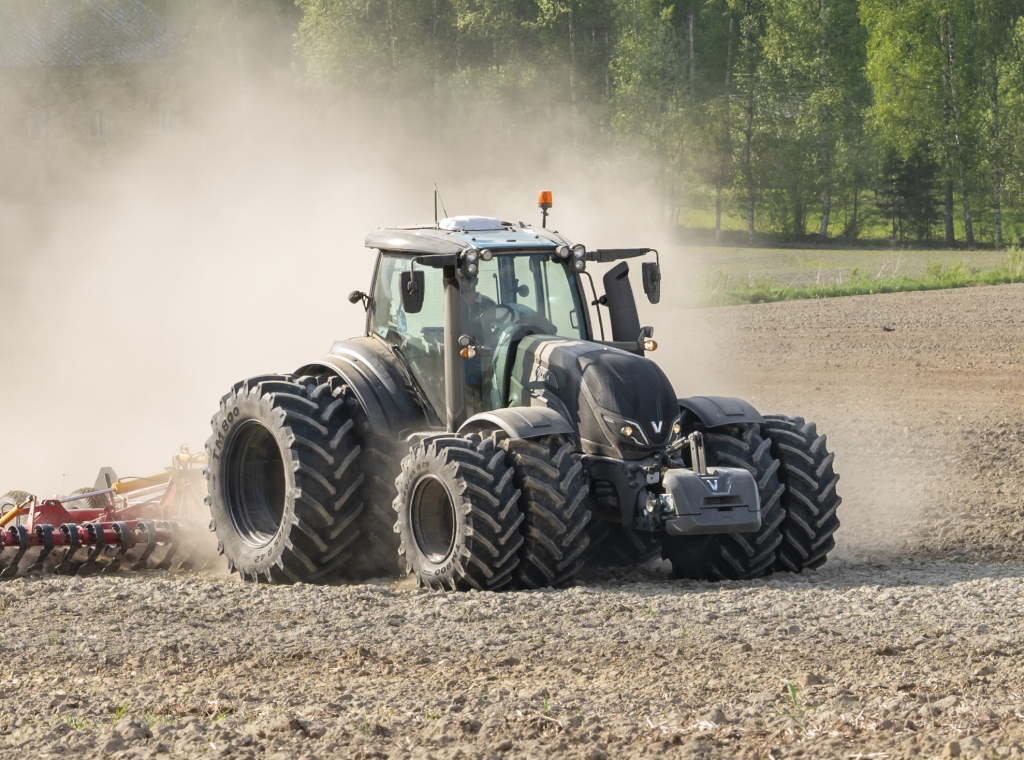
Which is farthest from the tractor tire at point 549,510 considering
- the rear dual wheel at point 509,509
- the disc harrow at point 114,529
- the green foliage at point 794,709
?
the disc harrow at point 114,529

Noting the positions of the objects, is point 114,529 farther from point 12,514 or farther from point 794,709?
point 794,709

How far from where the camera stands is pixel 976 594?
7.34 metres

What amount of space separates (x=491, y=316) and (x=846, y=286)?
2278 cm

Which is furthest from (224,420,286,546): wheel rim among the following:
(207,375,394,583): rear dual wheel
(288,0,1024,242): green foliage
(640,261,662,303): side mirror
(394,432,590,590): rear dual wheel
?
(288,0,1024,242): green foliage

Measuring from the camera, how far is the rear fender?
870cm

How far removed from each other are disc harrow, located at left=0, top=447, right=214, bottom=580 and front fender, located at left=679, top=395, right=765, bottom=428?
3.98 metres

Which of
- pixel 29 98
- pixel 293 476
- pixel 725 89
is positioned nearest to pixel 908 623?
pixel 293 476

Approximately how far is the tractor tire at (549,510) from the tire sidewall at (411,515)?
355 millimetres

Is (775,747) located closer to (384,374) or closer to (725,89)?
(384,374)

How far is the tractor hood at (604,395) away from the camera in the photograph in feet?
25.8

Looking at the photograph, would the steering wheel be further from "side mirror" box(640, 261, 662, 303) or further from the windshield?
"side mirror" box(640, 261, 662, 303)

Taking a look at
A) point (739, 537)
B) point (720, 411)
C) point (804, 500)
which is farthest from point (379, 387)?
point (804, 500)

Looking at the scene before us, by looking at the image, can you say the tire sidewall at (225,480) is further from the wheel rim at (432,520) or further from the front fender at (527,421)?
the front fender at (527,421)

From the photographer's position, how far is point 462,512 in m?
7.49
